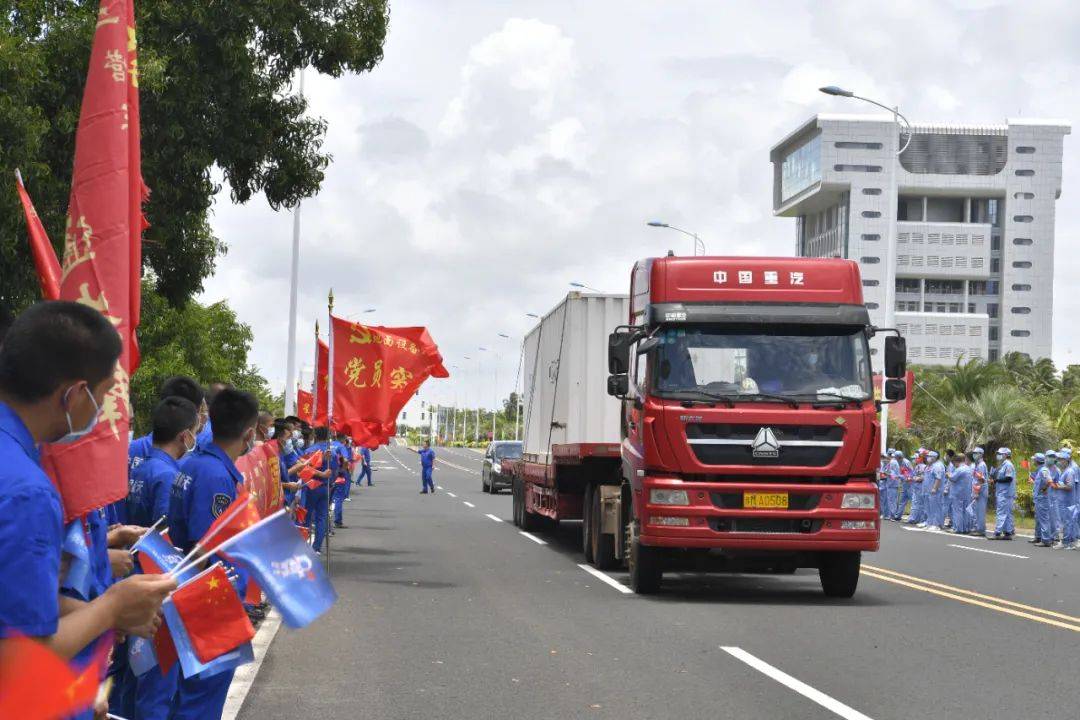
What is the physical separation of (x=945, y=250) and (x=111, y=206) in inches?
5706

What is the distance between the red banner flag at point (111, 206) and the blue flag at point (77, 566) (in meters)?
0.65

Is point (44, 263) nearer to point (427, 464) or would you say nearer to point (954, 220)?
point (427, 464)

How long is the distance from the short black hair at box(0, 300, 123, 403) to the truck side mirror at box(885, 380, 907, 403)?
11.1 meters

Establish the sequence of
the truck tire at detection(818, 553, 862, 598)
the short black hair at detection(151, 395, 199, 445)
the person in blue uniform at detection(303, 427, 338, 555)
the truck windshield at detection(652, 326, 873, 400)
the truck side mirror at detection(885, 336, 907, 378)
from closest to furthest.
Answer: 1. the short black hair at detection(151, 395, 199, 445)
2. the truck side mirror at detection(885, 336, 907, 378)
3. the truck windshield at detection(652, 326, 873, 400)
4. the truck tire at detection(818, 553, 862, 598)
5. the person in blue uniform at detection(303, 427, 338, 555)

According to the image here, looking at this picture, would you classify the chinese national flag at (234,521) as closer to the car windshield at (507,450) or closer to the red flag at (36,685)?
the red flag at (36,685)

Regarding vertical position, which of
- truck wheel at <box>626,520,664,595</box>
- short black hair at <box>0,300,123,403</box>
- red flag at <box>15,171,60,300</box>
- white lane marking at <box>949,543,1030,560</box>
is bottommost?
white lane marking at <box>949,543,1030,560</box>

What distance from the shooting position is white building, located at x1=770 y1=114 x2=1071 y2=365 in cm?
14250

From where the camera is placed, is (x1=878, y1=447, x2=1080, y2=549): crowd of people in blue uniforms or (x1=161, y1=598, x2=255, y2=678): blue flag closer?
(x1=161, y1=598, x2=255, y2=678): blue flag

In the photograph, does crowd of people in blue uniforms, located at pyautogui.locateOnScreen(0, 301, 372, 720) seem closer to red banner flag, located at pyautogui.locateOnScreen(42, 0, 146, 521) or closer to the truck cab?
red banner flag, located at pyautogui.locateOnScreen(42, 0, 146, 521)

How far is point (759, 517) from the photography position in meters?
13.9

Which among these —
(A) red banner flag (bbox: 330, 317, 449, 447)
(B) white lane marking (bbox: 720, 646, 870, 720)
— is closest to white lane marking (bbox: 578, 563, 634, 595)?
(A) red banner flag (bbox: 330, 317, 449, 447)

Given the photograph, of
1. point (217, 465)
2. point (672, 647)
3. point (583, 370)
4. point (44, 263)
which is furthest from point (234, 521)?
point (583, 370)

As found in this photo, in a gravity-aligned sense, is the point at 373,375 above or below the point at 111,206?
below

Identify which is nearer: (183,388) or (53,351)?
(53,351)
